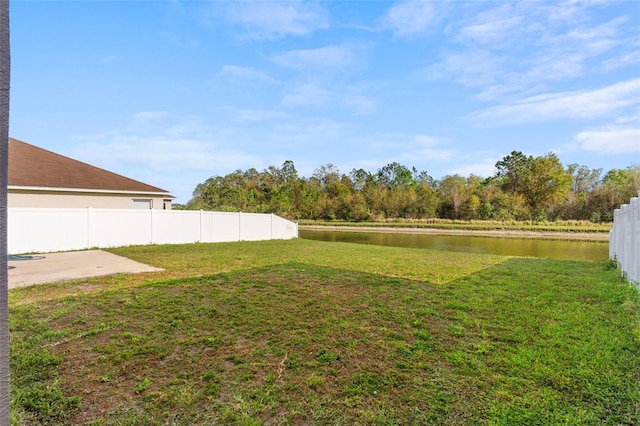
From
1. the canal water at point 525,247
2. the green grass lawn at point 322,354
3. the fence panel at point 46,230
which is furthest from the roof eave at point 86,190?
the canal water at point 525,247

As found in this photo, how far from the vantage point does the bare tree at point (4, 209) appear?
3.53ft

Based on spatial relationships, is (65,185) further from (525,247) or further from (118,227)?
(525,247)

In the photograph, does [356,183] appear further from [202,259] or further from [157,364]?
[157,364]

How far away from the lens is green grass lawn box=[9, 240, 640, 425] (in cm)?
196

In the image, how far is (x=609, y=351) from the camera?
8.82 feet

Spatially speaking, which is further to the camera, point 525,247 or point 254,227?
point 525,247

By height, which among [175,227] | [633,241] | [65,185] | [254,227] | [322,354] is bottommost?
[322,354]

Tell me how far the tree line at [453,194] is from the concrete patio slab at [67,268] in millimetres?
19571

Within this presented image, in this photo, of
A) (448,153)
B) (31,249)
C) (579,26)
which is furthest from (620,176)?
(31,249)

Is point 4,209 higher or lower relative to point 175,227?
higher

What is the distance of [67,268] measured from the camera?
639 cm

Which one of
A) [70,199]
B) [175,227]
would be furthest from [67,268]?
[70,199]

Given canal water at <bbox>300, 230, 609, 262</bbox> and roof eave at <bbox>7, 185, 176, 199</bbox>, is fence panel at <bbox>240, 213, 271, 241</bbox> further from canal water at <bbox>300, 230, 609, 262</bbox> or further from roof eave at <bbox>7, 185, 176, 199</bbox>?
canal water at <bbox>300, 230, 609, 262</bbox>

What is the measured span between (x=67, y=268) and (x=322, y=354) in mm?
6212
